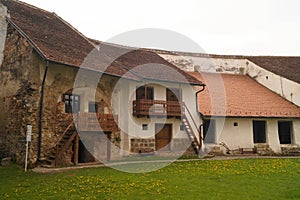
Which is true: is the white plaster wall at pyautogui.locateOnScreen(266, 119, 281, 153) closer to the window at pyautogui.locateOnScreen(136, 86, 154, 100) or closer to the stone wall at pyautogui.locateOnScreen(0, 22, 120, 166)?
the window at pyautogui.locateOnScreen(136, 86, 154, 100)

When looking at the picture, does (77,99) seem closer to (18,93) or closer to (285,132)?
(18,93)

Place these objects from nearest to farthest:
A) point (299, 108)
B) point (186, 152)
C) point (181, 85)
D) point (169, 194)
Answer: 1. point (169, 194)
2. point (186, 152)
3. point (181, 85)
4. point (299, 108)

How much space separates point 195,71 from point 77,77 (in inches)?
541

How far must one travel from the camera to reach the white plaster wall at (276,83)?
22.5 m

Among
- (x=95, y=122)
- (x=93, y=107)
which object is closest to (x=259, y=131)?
(x=93, y=107)

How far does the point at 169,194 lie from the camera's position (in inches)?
316

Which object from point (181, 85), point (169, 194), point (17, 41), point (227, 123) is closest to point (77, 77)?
point (17, 41)

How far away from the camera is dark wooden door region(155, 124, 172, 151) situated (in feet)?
62.4

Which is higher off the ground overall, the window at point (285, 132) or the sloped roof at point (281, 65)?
the sloped roof at point (281, 65)

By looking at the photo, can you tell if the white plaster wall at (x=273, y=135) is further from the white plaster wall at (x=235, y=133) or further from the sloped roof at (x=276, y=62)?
the sloped roof at (x=276, y=62)

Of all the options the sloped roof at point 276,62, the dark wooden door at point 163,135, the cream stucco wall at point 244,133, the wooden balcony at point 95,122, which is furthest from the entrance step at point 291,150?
the wooden balcony at point 95,122

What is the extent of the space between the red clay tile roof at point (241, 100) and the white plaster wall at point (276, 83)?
Answer: 1.27 ft

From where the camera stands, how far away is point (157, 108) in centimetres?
1839

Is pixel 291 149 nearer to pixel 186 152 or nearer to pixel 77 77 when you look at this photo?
pixel 186 152
